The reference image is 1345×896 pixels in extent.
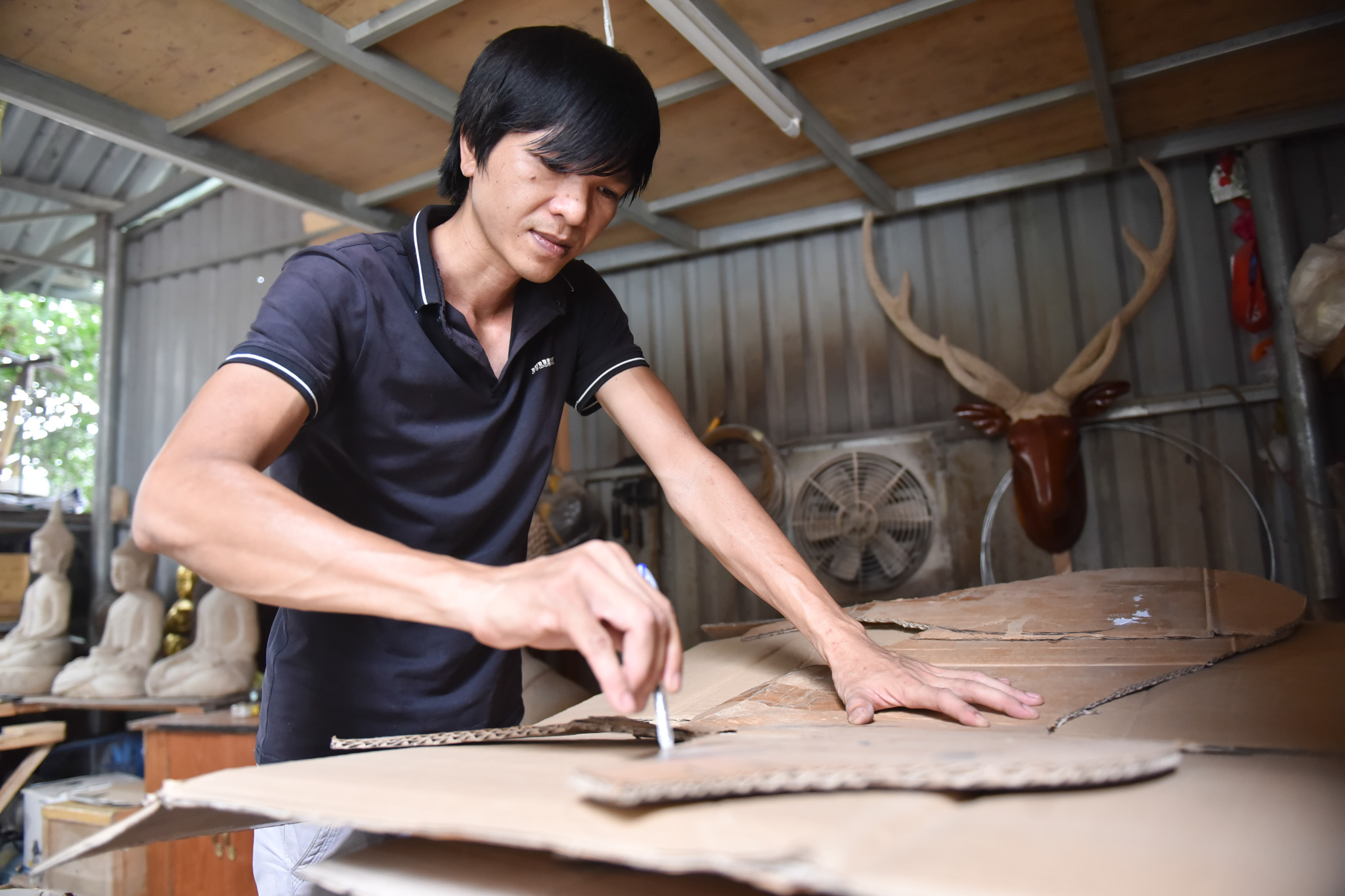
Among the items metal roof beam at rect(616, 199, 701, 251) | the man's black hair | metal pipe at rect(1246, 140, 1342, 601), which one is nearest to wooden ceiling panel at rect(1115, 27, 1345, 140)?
metal pipe at rect(1246, 140, 1342, 601)

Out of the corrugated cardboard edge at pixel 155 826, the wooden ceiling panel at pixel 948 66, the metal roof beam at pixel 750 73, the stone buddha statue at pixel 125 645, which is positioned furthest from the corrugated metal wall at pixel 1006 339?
the corrugated cardboard edge at pixel 155 826

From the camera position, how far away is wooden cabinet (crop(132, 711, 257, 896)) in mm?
3740

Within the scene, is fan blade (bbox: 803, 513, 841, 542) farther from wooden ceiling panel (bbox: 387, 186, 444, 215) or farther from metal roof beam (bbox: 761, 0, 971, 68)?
wooden ceiling panel (bbox: 387, 186, 444, 215)

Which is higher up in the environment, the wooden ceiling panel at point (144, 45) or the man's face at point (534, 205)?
the wooden ceiling panel at point (144, 45)

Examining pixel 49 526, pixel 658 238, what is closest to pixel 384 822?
pixel 658 238

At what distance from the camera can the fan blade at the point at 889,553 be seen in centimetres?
434

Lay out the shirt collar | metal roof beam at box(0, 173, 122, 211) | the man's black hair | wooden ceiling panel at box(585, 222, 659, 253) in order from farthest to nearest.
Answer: metal roof beam at box(0, 173, 122, 211)
wooden ceiling panel at box(585, 222, 659, 253)
the shirt collar
the man's black hair

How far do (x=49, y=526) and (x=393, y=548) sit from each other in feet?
23.4

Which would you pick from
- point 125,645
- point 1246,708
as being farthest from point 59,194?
point 1246,708

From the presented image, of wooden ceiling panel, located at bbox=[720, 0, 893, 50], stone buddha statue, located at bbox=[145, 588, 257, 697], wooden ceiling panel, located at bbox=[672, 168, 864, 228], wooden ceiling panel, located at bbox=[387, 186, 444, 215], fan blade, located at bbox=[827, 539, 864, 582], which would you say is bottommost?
stone buddha statue, located at bbox=[145, 588, 257, 697]

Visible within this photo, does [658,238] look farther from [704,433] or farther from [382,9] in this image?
[382,9]

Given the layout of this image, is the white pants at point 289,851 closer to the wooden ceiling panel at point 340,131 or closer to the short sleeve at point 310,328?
the short sleeve at point 310,328

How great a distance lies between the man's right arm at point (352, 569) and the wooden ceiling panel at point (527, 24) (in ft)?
6.57

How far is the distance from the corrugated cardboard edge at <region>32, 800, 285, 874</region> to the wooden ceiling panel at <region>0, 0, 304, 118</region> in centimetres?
251
